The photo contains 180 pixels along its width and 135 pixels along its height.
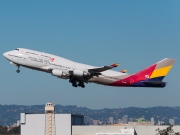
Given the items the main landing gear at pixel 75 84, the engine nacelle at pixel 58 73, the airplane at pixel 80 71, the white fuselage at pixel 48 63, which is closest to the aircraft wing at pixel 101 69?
the airplane at pixel 80 71

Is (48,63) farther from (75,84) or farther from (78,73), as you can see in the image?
(75,84)

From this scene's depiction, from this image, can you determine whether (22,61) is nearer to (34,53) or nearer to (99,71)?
(34,53)

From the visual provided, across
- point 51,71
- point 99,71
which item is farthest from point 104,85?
point 51,71

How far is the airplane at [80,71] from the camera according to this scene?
5586 inches

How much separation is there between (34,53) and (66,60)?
8246mm

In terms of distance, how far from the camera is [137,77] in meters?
150

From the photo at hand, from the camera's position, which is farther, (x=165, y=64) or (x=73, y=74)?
(x=165, y=64)

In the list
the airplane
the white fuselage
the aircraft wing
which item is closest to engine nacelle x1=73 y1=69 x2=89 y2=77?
the airplane

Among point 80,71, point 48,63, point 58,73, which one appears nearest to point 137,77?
point 80,71

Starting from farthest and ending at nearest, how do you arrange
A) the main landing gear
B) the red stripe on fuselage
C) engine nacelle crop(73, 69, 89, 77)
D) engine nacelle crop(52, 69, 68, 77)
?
the red stripe on fuselage < the main landing gear < engine nacelle crop(73, 69, 89, 77) < engine nacelle crop(52, 69, 68, 77)

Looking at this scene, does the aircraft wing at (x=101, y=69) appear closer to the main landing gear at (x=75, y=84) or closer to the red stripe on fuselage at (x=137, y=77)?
the main landing gear at (x=75, y=84)

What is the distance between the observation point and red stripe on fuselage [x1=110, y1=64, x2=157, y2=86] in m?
148

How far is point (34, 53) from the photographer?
469 feet

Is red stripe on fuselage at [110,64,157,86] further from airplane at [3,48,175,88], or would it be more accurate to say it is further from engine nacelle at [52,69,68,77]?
engine nacelle at [52,69,68,77]
